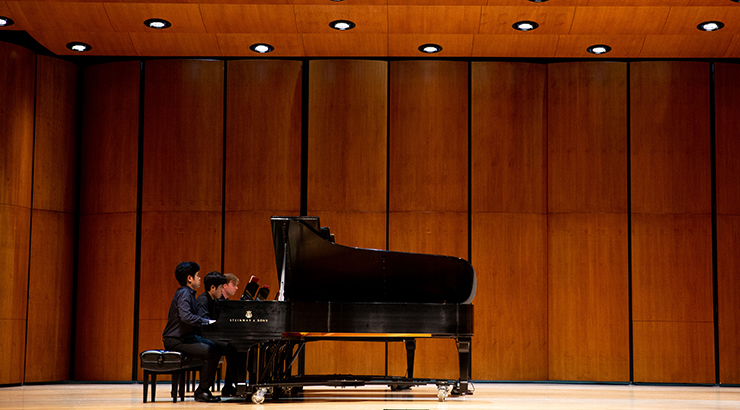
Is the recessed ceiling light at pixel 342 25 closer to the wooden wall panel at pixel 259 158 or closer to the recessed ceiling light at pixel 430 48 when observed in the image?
the recessed ceiling light at pixel 430 48

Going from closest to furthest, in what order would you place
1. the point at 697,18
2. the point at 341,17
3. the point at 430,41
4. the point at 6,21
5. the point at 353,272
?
the point at 353,272, the point at 697,18, the point at 341,17, the point at 6,21, the point at 430,41

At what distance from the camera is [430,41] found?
7668mm

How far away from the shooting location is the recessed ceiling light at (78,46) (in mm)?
7731

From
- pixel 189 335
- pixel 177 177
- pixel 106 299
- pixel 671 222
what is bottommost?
pixel 189 335

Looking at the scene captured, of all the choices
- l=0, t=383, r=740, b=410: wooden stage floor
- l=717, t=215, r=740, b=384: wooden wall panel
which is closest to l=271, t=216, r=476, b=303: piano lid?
l=0, t=383, r=740, b=410: wooden stage floor

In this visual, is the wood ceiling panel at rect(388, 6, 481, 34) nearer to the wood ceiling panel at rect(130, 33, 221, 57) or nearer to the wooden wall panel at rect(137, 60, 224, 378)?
the wood ceiling panel at rect(130, 33, 221, 57)

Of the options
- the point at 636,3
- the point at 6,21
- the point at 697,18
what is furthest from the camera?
the point at 6,21

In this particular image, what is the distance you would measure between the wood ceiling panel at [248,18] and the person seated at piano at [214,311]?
234 cm

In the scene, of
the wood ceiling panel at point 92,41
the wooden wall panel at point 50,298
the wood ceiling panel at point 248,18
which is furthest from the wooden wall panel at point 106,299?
the wood ceiling panel at point 248,18

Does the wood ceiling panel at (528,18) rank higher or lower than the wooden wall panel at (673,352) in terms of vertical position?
higher

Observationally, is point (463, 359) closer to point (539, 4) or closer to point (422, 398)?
point (422, 398)

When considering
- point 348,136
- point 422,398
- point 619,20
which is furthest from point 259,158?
point 619,20

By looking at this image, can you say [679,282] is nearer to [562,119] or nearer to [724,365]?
[724,365]

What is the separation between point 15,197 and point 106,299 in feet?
4.18
